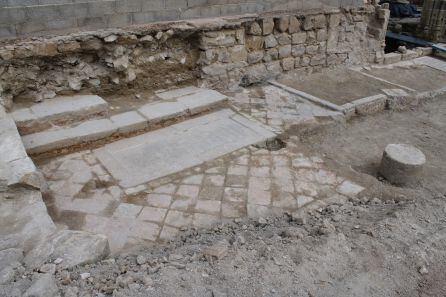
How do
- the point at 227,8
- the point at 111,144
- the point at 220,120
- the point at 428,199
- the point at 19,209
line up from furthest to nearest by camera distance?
1. the point at 227,8
2. the point at 220,120
3. the point at 111,144
4. the point at 428,199
5. the point at 19,209

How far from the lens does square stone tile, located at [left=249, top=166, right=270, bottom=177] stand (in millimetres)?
4359

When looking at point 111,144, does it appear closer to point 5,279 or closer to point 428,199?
point 5,279

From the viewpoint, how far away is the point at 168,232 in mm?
3514

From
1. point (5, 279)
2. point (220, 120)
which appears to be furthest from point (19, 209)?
point (220, 120)

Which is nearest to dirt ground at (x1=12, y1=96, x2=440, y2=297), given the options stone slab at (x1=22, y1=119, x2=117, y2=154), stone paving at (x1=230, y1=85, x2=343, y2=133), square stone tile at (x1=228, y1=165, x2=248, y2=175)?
square stone tile at (x1=228, y1=165, x2=248, y2=175)

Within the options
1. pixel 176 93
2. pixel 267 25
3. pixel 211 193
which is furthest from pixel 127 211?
pixel 267 25

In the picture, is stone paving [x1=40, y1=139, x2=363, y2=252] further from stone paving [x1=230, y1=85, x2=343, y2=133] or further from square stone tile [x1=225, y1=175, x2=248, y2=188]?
stone paving [x1=230, y1=85, x2=343, y2=133]

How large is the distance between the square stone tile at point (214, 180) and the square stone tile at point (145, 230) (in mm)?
819

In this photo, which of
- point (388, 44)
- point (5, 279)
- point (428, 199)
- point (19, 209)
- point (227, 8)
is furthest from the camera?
point (388, 44)

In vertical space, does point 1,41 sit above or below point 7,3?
below

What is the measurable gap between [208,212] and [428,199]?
233 centimetres

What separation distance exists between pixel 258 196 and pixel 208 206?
1.78 feet

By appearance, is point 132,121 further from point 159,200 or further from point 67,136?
point 159,200

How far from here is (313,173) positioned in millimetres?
4453
